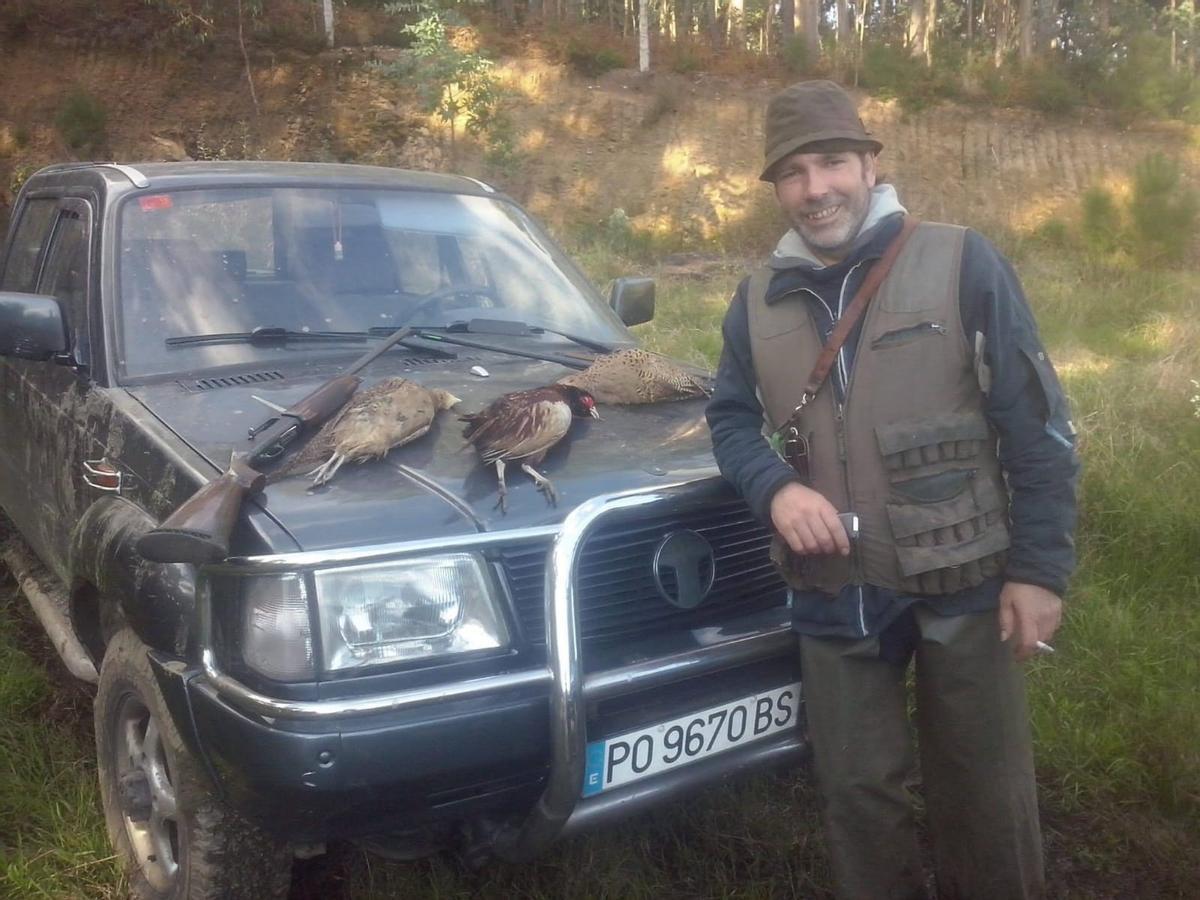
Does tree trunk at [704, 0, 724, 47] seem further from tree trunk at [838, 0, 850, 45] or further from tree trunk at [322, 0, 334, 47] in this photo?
tree trunk at [322, 0, 334, 47]

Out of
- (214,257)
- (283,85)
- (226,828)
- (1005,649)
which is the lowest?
(226,828)

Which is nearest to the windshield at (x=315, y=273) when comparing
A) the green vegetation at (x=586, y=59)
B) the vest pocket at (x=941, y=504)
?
the vest pocket at (x=941, y=504)

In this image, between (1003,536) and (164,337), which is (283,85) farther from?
(1003,536)

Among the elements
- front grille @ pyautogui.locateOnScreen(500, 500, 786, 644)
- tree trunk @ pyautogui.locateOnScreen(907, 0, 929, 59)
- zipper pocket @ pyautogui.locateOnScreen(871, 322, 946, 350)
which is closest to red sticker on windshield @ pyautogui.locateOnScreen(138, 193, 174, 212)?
front grille @ pyautogui.locateOnScreen(500, 500, 786, 644)

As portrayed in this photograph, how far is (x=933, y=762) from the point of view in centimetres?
228

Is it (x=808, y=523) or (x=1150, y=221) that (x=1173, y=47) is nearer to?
(x=1150, y=221)

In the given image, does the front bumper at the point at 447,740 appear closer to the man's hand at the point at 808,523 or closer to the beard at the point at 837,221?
the man's hand at the point at 808,523

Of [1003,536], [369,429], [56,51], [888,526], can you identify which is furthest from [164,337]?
[56,51]

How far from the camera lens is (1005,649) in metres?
2.16

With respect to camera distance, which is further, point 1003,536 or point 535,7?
point 535,7

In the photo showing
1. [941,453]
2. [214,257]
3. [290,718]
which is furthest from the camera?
[214,257]

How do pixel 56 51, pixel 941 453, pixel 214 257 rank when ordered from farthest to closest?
pixel 56 51 < pixel 214 257 < pixel 941 453

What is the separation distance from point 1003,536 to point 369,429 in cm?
139

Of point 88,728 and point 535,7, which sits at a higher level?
point 535,7
